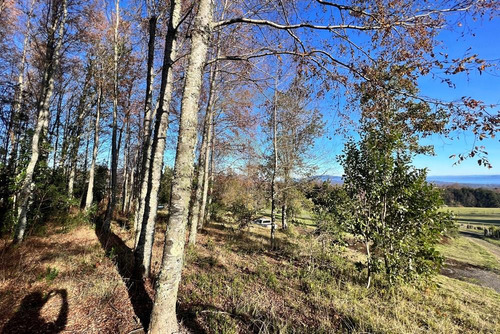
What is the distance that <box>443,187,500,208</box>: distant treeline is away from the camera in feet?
186

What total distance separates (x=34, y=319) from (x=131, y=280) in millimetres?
1631

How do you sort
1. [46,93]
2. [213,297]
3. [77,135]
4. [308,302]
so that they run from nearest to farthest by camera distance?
[213,297] < [308,302] < [46,93] < [77,135]

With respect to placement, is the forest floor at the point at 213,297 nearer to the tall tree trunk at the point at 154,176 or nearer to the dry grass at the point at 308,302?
the dry grass at the point at 308,302

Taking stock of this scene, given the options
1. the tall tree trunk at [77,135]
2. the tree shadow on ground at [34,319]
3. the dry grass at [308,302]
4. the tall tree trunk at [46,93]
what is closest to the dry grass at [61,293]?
the tree shadow on ground at [34,319]

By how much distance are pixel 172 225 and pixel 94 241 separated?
17.0ft

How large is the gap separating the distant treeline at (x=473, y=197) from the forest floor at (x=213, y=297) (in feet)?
232

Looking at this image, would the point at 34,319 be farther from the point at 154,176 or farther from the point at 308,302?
the point at 308,302

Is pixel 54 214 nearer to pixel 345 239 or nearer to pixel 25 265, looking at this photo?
pixel 25 265

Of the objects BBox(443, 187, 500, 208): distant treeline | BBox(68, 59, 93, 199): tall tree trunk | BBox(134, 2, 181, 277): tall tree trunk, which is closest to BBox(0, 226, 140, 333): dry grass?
BBox(134, 2, 181, 277): tall tree trunk

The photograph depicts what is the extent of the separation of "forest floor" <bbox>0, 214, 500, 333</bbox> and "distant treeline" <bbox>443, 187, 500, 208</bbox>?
232ft

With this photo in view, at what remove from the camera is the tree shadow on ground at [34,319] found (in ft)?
8.76

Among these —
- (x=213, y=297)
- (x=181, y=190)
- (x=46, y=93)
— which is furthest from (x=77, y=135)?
(x=181, y=190)

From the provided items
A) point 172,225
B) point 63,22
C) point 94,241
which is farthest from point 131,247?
point 63,22

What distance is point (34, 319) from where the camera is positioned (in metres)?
2.86
